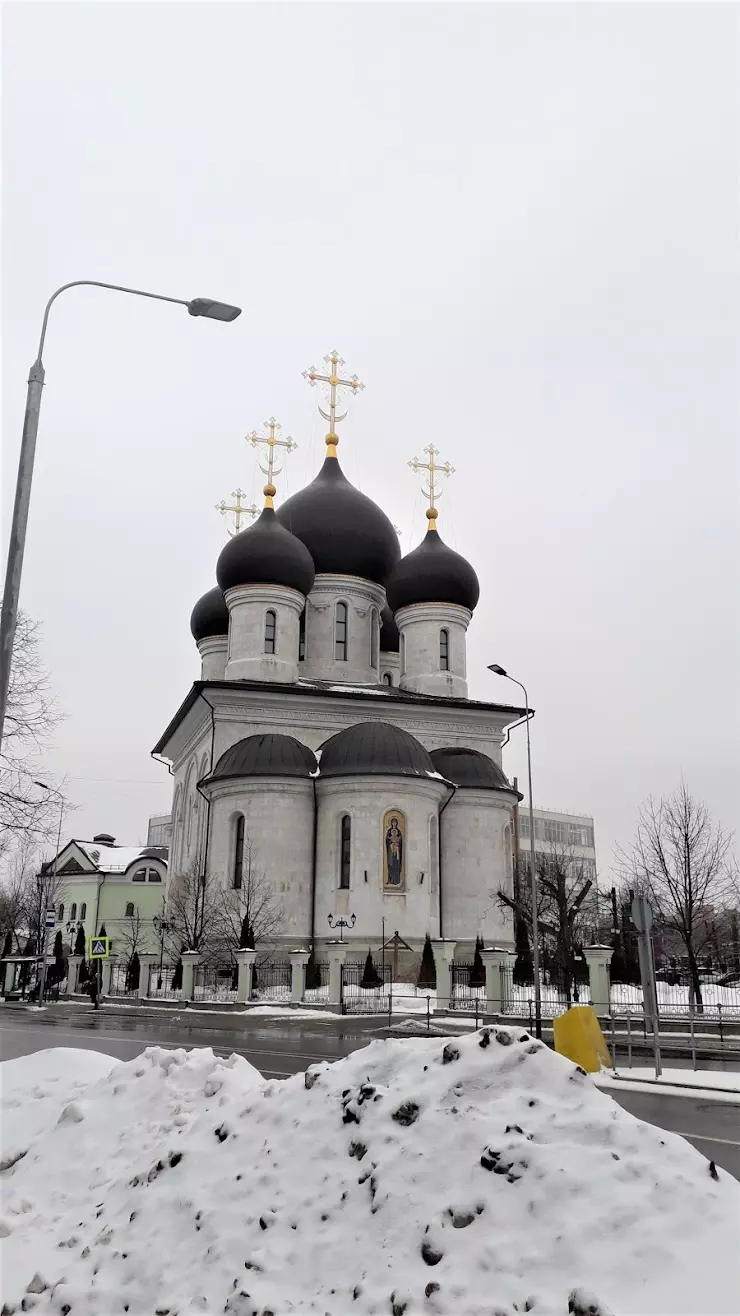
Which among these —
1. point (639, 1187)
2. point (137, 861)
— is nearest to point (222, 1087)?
point (639, 1187)

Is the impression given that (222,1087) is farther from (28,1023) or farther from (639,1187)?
(28,1023)

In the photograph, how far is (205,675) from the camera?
48.8 metres

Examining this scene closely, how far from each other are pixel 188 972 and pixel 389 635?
22.3 m

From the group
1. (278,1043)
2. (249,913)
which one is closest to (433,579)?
(249,913)

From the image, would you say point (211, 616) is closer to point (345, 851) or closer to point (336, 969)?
point (345, 851)

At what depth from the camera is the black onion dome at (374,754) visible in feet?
117

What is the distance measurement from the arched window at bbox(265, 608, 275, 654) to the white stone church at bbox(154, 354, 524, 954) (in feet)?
0.18

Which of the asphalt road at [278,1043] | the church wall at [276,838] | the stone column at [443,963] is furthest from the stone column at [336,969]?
the church wall at [276,838]

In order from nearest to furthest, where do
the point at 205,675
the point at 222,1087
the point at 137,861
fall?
1. the point at 222,1087
2. the point at 205,675
3. the point at 137,861

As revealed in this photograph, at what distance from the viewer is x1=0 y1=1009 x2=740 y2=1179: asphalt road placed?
1018 cm

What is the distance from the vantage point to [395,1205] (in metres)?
5.20

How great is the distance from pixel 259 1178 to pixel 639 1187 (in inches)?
79.7

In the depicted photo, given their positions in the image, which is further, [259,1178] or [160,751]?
[160,751]

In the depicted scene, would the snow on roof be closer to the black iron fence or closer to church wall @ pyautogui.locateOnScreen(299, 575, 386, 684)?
church wall @ pyautogui.locateOnScreen(299, 575, 386, 684)
